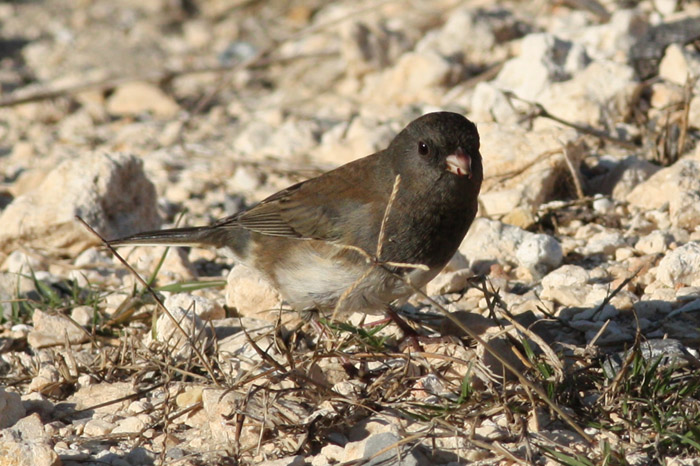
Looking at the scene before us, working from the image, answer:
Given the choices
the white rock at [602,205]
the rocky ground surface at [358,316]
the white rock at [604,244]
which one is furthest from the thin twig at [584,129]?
the white rock at [604,244]

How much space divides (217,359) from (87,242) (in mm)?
1629

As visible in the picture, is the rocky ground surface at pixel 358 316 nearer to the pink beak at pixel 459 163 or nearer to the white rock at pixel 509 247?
the white rock at pixel 509 247

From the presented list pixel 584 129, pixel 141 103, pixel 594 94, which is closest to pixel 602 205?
pixel 584 129

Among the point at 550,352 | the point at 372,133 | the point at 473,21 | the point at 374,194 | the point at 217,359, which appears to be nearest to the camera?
the point at 550,352

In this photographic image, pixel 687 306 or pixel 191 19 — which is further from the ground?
pixel 191 19

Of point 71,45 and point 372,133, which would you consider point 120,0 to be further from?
point 372,133

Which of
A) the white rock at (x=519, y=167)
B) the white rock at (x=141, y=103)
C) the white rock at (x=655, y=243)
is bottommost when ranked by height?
the white rock at (x=655, y=243)

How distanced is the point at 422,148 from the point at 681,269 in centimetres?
110

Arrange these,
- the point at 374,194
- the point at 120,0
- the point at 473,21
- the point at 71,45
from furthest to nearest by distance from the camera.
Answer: the point at 120,0 → the point at 71,45 → the point at 473,21 → the point at 374,194

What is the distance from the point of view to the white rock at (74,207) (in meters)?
4.26

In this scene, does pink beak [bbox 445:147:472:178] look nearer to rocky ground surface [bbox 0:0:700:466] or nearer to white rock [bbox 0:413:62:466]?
rocky ground surface [bbox 0:0:700:466]

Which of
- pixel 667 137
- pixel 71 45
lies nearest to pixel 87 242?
pixel 667 137

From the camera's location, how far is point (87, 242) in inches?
170

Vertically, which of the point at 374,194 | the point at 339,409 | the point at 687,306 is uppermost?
the point at 374,194
